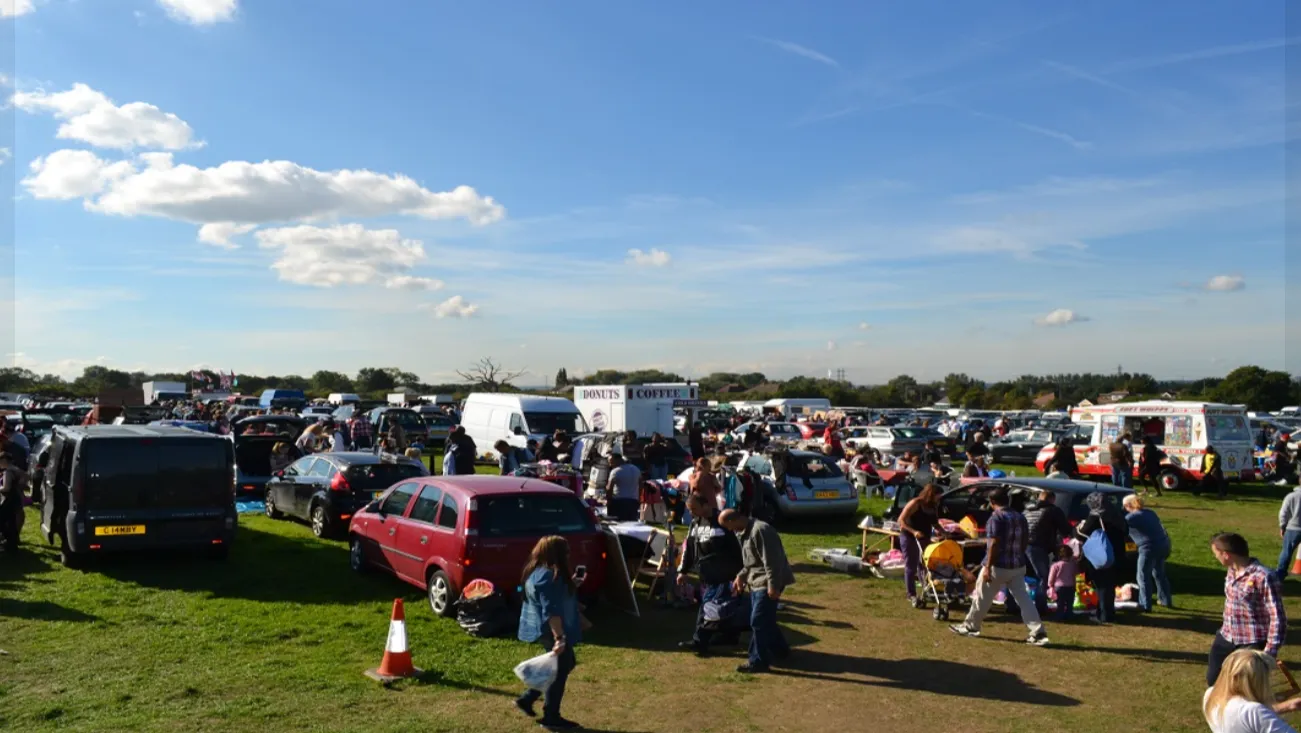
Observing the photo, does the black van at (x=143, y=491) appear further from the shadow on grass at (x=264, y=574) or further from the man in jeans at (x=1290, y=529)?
the man in jeans at (x=1290, y=529)

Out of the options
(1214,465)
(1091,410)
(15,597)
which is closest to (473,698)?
(15,597)

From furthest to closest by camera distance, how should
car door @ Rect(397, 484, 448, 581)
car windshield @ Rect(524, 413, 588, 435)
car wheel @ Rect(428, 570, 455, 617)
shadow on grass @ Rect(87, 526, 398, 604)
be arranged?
car windshield @ Rect(524, 413, 588, 435) < shadow on grass @ Rect(87, 526, 398, 604) < car door @ Rect(397, 484, 448, 581) < car wheel @ Rect(428, 570, 455, 617)

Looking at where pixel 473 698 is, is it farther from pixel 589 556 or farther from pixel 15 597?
pixel 15 597

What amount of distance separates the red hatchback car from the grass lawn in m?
0.46

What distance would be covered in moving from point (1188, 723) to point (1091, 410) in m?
21.7

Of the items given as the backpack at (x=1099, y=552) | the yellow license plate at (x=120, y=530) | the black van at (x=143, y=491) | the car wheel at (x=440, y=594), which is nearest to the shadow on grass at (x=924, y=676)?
the backpack at (x=1099, y=552)

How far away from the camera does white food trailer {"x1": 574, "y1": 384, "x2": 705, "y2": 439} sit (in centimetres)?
3141

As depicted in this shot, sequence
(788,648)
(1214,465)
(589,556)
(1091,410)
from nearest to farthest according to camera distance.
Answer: (788,648) < (589,556) < (1214,465) < (1091,410)

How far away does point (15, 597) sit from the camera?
405 inches

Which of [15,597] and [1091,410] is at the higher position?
[1091,410]

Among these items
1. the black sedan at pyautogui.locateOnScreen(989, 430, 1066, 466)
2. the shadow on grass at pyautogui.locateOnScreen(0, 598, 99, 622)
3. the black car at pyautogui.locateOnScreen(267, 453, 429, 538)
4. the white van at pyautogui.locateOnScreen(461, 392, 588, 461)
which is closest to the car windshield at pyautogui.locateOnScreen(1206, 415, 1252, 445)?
the black sedan at pyautogui.locateOnScreen(989, 430, 1066, 466)

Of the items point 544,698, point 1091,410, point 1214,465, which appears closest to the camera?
point 544,698

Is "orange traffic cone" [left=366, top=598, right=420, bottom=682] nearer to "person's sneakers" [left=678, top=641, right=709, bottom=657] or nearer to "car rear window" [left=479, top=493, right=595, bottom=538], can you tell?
"car rear window" [left=479, top=493, right=595, bottom=538]

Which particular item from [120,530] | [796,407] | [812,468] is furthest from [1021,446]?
[120,530]
